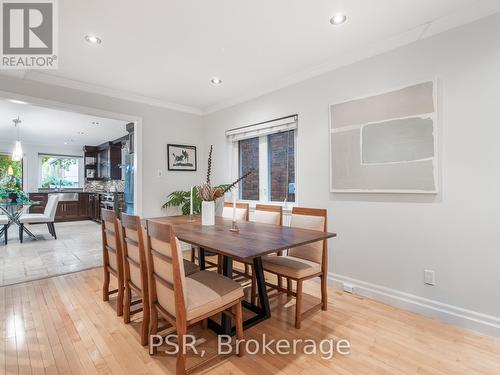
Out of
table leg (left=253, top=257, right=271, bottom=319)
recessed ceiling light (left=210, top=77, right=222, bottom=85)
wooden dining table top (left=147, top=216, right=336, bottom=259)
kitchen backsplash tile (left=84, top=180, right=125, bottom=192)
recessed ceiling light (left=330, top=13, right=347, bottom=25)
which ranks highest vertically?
recessed ceiling light (left=210, top=77, right=222, bottom=85)

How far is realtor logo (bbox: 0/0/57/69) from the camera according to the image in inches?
78.1

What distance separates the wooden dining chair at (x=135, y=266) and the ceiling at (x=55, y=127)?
3414 millimetres

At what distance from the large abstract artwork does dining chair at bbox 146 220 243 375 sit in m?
1.71

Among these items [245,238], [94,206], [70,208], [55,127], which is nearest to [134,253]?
[245,238]

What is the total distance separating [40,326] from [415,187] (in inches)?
132

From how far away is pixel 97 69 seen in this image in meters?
3.01

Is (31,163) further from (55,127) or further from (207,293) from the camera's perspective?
(207,293)

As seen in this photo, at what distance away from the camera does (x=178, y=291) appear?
1.44 meters

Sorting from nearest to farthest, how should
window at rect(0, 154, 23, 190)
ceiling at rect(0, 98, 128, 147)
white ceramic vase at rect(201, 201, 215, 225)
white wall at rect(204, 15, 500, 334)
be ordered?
white wall at rect(204, 15, 500, 334), white ceramic vase at rect(201, 201, 215, 225), ceiling at rect(0, 98, 128, 147), window at rect(0, 154, 23, 190)

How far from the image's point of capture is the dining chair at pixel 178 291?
1.44m

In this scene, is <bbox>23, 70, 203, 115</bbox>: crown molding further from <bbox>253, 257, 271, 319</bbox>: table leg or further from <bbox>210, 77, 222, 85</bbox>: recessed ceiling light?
<bbox>253, 257, 271, 319</bbox>: table leg

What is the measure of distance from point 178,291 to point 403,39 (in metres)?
2.78

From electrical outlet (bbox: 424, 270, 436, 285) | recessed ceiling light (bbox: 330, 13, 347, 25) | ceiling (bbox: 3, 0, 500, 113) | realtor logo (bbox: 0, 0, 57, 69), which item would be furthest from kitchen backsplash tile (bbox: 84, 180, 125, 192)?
electrical outlet (bbox: 424, 270, 436, 285)

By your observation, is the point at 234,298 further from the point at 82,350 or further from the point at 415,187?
the point at 415,187
